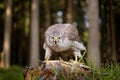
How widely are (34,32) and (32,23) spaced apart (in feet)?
1.49

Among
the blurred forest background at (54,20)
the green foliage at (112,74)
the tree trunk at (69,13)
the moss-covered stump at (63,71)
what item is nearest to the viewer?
the moss-covered stump at (63,71)

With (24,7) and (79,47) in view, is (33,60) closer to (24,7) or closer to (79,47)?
(79,47)

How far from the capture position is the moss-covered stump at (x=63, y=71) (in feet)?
18.0

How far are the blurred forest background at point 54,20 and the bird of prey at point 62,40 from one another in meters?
2.87

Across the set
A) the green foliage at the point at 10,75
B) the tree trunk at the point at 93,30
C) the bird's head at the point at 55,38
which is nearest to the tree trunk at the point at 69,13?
the green foliage at the point at 10,75

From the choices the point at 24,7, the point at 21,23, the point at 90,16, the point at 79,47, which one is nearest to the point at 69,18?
the point at 90,16

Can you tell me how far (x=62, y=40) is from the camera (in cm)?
614

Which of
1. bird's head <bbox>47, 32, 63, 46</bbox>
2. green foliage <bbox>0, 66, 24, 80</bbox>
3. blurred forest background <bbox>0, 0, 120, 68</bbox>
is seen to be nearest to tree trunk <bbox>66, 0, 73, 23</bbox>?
blurred forest background <bbox>0, 0, 120, 68</bbox>

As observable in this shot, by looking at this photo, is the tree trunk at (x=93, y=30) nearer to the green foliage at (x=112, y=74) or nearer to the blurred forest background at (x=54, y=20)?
the blurred forest background at (x=54, y=20)

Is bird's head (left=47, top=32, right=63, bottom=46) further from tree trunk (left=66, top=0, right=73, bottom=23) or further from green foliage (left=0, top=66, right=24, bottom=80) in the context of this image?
tree trunk (left=66, top=0, right=73, bottom=23)

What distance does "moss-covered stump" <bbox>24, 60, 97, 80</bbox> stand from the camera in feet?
18.0

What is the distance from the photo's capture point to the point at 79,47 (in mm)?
6602

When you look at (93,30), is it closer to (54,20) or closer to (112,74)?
(112,74)

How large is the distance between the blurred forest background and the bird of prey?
113 inches
